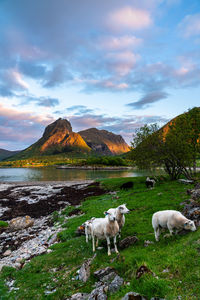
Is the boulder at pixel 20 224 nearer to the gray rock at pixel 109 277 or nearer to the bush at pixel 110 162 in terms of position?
the gray rock at pixel 109 277

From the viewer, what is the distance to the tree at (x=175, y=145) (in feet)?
101

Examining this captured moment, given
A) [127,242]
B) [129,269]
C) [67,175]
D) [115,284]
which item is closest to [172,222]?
[127,242]

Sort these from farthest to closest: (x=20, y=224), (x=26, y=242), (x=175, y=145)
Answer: (x=175, y=145)
(x=20, y=224)
(x=26, y=242)

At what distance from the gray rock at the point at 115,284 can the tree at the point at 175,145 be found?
28.1 meters

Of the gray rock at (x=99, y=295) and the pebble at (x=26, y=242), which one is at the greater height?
the gray rock at (x=99, y=295)

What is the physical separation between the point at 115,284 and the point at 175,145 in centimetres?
2932

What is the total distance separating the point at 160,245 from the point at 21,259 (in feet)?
31.6

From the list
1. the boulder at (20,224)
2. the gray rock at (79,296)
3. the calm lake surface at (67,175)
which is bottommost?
the calm lake surface at (67,175)

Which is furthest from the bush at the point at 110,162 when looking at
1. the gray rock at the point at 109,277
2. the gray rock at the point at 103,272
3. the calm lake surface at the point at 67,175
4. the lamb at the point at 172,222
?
the gray rock at the point at 109,277

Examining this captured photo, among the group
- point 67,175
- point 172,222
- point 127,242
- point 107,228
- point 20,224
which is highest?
point 172,222

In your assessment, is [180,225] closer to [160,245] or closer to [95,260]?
[160,245]

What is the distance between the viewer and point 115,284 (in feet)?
19.7

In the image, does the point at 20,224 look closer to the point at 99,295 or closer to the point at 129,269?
the point at 99,295

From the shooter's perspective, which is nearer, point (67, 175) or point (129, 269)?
point (129, 269)
